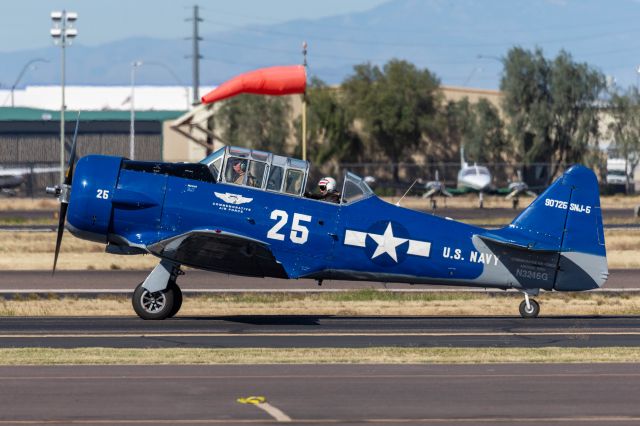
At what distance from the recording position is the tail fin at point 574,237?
62.5 ft

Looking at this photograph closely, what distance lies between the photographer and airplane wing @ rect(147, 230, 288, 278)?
59.6ft

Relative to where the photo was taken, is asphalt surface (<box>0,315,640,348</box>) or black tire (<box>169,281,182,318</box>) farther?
black tire (<box>169,281,182,318</box>)

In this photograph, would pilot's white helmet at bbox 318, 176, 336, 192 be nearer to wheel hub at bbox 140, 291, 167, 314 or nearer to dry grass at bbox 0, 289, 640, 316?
dry grass at bbox 0, 289, 640, 316

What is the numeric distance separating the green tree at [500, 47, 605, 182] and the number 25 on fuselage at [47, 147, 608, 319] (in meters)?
62.2

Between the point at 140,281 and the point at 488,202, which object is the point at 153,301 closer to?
the point at 140,281

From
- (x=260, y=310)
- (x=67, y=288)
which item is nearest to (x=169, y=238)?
(x=260, y=310)

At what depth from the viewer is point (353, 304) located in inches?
882

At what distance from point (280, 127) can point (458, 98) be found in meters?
14.5

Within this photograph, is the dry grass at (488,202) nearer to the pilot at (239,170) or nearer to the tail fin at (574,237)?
the tail fin at (574,237)

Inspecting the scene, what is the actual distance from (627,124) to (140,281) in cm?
6193
